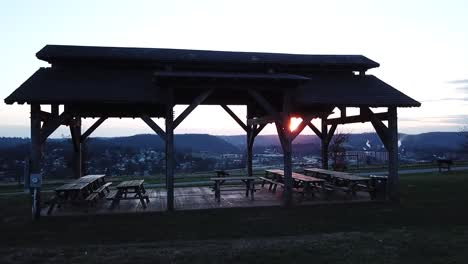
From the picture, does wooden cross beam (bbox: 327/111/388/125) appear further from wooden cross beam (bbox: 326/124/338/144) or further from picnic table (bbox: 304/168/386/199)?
Result: picnic table (bbox: 304/168/386/199)

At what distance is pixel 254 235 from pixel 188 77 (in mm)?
4212

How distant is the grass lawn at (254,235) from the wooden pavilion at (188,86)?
138 centimetres

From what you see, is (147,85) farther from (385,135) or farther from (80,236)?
(385,135)

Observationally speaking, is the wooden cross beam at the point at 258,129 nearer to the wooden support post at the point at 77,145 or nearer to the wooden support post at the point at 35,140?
the wooden support post at the point at 77,145

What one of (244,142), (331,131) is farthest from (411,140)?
(331,131)

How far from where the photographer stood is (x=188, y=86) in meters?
10.4

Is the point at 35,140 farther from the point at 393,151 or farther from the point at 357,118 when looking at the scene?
the point at 393,151

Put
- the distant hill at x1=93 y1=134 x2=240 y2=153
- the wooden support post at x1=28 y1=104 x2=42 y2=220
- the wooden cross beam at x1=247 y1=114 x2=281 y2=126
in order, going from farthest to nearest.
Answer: the distant hill at x1=93 y1=134 x2=240 y2=153 → the wooden cross beam at x1=247 y1=114 x2=281 y2=126 → the wooden support post at x1=28 y1=104 x2=42 y2=220

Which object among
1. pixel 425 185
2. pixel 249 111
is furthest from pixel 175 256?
pixel 425 185

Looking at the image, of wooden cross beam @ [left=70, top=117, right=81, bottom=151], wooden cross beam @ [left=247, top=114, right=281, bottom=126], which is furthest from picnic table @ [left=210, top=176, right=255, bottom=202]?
wooden cross beam @ [left=70, top=117, right=81, bottom=151]

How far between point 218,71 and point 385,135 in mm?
4924

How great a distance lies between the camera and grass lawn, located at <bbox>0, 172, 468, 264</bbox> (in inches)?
230

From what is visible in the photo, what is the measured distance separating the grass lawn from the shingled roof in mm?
2796

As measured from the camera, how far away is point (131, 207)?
423 inches
